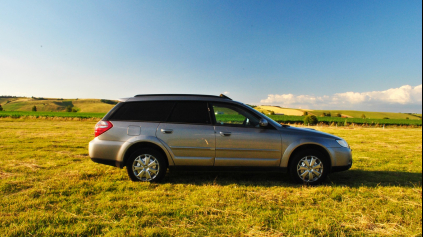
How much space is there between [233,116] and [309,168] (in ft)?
5.93

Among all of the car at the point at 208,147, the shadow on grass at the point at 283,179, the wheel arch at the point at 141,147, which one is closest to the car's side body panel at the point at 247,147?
the car at the point at 208,147

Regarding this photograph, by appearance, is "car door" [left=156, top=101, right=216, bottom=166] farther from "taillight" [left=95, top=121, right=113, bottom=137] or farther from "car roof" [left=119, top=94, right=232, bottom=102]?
"taillight" [left=95, top=121, right=113, bottom=137]

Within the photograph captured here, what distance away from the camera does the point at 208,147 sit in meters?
4.25

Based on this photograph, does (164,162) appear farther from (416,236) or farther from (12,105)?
(12,105)

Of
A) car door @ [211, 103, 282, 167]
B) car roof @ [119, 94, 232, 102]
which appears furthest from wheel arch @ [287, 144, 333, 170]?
car roof @ [119, 94, 232, 102]

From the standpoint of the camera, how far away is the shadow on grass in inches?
175

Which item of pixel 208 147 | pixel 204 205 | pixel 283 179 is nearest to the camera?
pixel 204 205

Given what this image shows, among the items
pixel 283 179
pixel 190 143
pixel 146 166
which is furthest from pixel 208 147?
pixel 283 179

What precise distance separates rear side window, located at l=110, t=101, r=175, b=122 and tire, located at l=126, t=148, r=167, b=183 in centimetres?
65

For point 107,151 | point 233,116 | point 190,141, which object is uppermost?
point 233,116

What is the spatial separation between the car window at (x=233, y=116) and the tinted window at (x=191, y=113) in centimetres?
22

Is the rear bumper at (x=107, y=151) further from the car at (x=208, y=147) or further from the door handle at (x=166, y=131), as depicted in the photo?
the door handle at (x=166, y=131)

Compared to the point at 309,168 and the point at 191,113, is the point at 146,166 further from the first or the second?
the point at 309,168

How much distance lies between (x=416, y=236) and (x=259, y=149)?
2383mm
